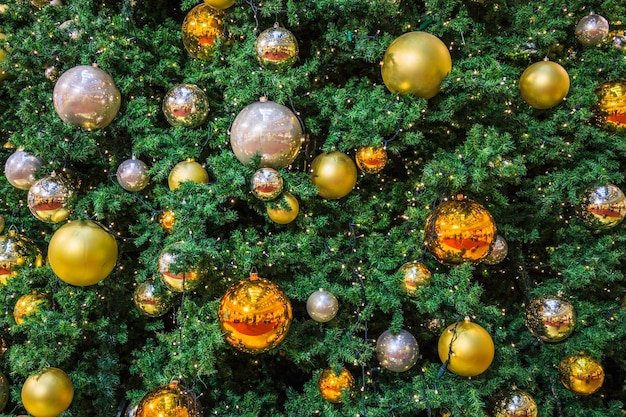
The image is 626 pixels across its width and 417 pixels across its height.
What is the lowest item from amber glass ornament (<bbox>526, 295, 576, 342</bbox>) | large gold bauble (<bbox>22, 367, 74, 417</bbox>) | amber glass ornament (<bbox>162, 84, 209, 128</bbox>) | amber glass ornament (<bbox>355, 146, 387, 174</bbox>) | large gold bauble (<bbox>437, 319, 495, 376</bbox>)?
large gold bauble (<bbox>22, 367, 74, 417</bbox>)

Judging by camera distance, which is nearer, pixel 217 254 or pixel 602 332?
pixel 217 254

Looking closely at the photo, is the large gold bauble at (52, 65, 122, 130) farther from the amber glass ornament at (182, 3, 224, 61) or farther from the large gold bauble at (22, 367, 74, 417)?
the large gold bauble at (22, 367, 74, 417)

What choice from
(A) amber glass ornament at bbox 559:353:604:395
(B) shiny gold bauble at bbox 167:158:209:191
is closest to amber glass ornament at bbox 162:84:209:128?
(B) shiny gold bauble at bbox 167:158:209:191

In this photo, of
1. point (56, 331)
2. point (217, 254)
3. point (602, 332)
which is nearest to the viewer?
point (217, 254)

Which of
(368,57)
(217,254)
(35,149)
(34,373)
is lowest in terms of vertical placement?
(34,373)

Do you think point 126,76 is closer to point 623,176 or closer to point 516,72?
point 516,72

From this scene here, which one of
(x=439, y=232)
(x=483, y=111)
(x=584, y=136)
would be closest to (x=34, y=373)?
(x=439, y=232)

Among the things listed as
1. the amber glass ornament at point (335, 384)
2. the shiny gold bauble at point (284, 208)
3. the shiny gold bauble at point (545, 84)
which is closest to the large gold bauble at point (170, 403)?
the amber glass ornament at point (335, 384)
